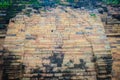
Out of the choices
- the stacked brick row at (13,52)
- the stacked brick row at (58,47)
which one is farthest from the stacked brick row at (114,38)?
the stacked brick row at (13,52)

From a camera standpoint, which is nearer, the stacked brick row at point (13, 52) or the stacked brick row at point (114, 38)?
the stacked brick row at point (13, 52)

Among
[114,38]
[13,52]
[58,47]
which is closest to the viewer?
[13,52]

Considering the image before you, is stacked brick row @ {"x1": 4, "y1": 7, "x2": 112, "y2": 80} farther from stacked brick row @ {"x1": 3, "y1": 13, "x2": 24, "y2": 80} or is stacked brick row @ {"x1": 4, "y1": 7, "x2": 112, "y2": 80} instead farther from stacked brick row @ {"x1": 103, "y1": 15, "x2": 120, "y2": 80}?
stacked brick row @ {"x1": 103, "y1": 15, "x2": 120, "y2": 80}

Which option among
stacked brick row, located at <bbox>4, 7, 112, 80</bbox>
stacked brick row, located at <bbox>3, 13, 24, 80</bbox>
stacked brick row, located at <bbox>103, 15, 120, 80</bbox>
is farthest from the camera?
stacked brick row, located at <bbox>103, 15, 120, 80</bbox>

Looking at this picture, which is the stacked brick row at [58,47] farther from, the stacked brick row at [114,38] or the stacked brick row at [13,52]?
the stacked brick row at [114,38]

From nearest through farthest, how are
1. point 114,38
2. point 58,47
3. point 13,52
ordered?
point 13,52
point 58,47
point 114,38

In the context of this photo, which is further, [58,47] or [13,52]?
[58,47]

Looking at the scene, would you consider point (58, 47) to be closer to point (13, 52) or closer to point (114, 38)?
point (13, 52)

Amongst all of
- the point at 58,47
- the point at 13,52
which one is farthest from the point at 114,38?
the point at 13,52

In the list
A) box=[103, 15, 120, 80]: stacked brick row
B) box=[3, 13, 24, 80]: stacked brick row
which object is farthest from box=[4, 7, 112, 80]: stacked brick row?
box=[103, 15, 120, 80]: stacked brick row
